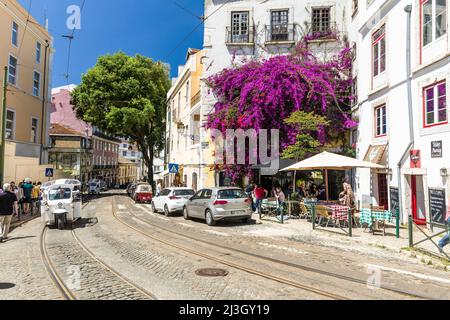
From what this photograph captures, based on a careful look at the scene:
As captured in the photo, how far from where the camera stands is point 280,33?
78.1ft

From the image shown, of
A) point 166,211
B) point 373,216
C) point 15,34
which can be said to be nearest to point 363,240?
point 373,216

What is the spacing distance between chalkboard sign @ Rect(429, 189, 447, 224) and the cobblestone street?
139 inches

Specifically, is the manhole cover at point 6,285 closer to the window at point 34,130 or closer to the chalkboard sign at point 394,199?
the chalkboard sign at point 394,199

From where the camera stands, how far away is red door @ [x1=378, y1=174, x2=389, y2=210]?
15.5 m

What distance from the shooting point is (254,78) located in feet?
68.1

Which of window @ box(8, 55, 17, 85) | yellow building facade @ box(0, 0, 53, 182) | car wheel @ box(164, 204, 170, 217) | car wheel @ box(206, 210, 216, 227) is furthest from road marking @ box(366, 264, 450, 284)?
window @ box(8, 55, 17, 85)

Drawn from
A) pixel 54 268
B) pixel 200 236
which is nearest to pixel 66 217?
pixel 200 236

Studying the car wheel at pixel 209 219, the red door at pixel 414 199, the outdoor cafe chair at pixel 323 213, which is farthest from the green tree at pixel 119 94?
the red door at pixel 414 199

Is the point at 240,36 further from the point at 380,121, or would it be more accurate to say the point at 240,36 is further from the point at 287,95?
the point at 380,121

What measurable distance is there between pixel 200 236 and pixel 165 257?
11.0ft

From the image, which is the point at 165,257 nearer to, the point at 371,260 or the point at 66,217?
the point at 371,260

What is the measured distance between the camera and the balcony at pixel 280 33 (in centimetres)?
2359

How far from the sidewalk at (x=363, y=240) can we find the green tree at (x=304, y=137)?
475cm

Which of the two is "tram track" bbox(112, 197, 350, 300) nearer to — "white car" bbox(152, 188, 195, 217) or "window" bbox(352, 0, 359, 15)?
"white car" bbox(152, 188, 195, 217)
